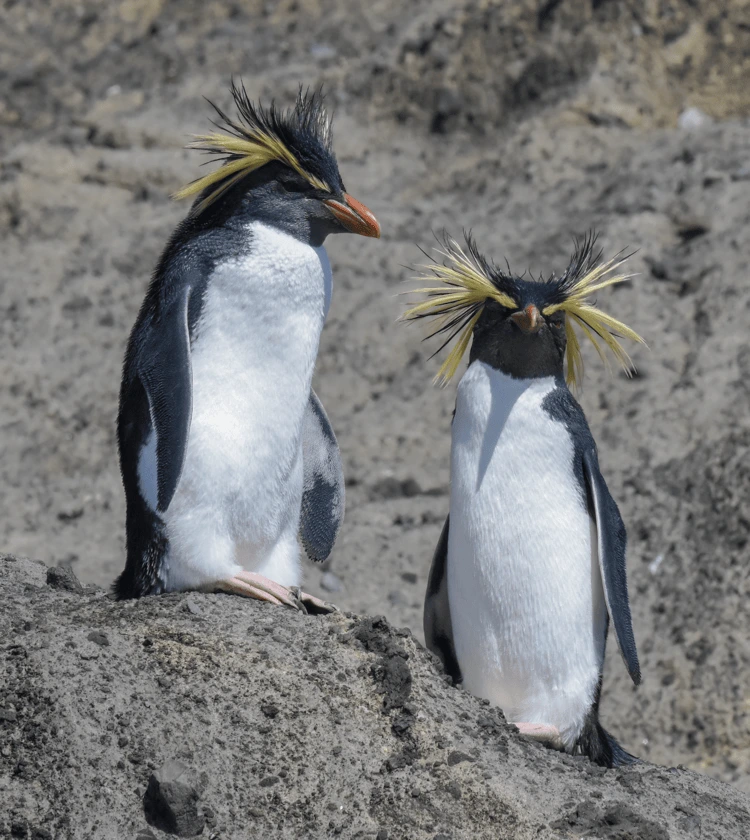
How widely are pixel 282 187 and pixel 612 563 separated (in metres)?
1.45

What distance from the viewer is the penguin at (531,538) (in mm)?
3965

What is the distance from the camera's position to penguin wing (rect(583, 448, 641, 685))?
Result: 3.98m

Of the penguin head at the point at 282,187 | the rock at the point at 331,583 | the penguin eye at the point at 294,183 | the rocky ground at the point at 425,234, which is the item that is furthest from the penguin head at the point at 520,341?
the rock at the point at 331,583

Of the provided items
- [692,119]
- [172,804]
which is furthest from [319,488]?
[692,119]

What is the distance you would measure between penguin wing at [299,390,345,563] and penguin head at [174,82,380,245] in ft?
2.14

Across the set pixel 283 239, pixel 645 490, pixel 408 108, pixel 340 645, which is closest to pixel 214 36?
pixel 408 108

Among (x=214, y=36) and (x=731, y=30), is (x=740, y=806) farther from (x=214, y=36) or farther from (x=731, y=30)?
(x=214, y=36)

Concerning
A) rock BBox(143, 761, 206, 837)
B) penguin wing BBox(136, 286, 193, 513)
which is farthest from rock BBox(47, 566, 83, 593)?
rock BBox(143, 761, 206, 837)

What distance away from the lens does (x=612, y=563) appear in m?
4.02

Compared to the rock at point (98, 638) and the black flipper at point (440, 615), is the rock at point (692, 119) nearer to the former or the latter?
the black flipper at point (440, 615)

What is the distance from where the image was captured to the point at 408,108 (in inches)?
360

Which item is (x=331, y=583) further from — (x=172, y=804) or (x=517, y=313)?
(x=172, y=804)

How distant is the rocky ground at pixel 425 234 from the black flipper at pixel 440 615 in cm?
135

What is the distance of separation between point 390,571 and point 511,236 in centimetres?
269
